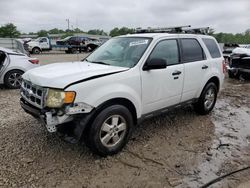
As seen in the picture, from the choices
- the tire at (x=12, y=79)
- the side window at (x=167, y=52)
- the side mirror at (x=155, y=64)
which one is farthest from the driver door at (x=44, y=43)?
the side mirror at (x=155, y=64)

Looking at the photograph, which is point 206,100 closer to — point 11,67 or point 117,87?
point 117,87

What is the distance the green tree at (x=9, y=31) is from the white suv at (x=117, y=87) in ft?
186

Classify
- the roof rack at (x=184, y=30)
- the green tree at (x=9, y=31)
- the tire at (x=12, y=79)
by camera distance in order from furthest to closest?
the green tree at (x=9, y=31), the tire at (x=12, y=79), the roof rack at (x=184, y=30)

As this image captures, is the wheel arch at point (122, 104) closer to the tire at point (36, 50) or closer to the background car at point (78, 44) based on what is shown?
the tire at point (36, 50)

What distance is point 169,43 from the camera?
456 centimetres

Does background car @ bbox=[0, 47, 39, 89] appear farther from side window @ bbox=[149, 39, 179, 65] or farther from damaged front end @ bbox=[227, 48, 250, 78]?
damaged front end @ bbox=[227, 48, 250, 78]

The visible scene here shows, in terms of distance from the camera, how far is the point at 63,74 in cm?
343

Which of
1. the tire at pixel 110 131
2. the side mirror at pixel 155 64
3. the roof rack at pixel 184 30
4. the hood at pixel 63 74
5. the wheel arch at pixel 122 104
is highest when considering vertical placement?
the roof rack at pixel 184 30

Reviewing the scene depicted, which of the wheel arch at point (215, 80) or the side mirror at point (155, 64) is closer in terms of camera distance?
the side mirror at point (155, 64)

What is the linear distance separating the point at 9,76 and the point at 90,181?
5753mm

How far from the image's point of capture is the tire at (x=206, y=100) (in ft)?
17.7

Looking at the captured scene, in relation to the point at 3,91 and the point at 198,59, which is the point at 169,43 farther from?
the point at 3,91

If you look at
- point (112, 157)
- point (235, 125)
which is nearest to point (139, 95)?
point (112, 157)

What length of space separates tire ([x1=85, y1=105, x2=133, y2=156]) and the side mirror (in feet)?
2.50
